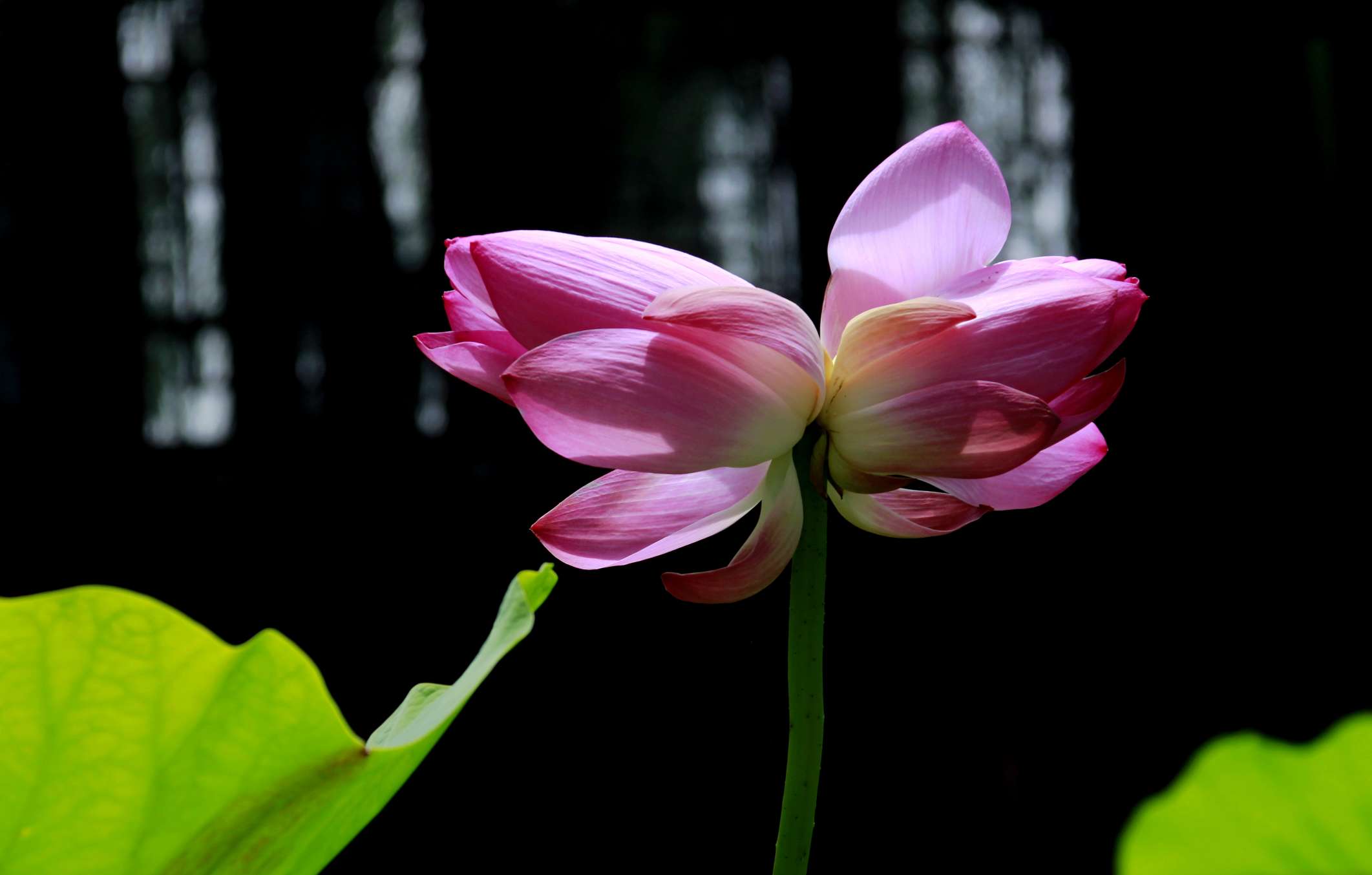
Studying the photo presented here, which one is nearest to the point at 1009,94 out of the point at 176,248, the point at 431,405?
the point at 431,405

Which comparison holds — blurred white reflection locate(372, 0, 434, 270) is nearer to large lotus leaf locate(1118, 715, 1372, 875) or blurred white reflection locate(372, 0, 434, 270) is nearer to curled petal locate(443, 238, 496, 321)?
curled petal locate(443, 238, 496, 321)

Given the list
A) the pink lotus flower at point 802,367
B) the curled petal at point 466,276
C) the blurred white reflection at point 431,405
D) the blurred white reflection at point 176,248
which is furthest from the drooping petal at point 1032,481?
the blurred white reflection at point 176,248

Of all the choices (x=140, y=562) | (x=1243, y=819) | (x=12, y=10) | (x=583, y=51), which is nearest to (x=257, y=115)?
(x=12, y=10)

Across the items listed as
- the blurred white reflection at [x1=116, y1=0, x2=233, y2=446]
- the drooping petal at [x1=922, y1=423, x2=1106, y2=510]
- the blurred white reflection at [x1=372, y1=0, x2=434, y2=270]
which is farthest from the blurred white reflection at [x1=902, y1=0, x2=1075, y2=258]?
the drooping petal at [x1=922, y1=423, x2=1106, y2=510]

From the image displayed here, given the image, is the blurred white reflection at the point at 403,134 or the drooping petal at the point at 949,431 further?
the blurred white reflection at the point at 403,134

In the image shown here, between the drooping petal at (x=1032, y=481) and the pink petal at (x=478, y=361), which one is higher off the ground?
the pink petal at (x=478, y=361)

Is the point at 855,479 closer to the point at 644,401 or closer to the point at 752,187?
the point at 644,401

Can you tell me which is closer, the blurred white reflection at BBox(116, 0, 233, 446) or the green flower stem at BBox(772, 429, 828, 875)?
the green flower stem at BBox(772, 429, 828, 875)

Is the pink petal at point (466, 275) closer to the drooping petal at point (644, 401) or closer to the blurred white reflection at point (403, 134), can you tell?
the drooping petal at point (644, 401)
